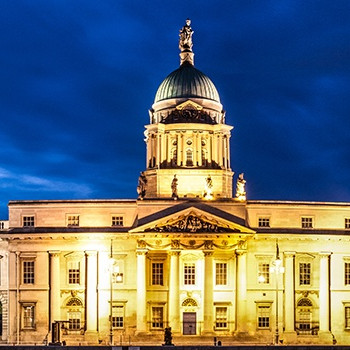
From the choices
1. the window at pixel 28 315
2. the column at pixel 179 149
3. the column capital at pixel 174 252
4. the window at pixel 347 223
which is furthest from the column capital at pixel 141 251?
the window at pixel 347 223

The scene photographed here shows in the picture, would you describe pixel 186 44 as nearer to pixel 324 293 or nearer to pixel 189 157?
pixel 189 157

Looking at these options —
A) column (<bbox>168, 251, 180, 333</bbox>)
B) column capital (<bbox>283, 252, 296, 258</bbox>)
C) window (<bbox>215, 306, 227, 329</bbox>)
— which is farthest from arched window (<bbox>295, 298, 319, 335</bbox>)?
column (<bbox>168, 251, 180, 333</bbox>)

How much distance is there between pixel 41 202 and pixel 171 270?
14.0m

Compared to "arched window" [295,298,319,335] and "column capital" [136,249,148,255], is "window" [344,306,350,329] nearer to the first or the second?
"arched window" [295,298,319,335]

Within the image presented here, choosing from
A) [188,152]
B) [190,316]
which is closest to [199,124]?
[188,152]

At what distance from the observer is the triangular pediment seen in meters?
90.6

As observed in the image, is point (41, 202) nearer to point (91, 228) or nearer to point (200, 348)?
point (91, 228)

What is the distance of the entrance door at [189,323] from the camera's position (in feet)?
301

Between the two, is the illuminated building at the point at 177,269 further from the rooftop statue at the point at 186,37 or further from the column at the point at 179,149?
the rooftop statue at the point at 186,37

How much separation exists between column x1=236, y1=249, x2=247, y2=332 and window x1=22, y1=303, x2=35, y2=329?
18.3m

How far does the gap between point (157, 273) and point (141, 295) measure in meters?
3.21

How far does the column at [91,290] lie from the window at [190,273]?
8.11 metres

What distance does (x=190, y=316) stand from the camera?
3644 inches

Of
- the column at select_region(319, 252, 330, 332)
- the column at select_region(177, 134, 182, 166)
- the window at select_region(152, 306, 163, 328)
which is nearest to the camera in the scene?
the window at select_region(152, 306, 163, 328)
